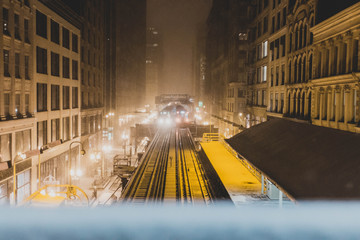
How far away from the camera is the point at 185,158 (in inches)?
1657

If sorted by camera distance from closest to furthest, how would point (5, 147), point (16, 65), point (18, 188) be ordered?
point (5, 147), point (18, 188), point (16, 65)

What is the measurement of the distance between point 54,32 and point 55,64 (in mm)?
3503

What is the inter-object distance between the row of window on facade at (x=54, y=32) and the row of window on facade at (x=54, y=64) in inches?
61.6

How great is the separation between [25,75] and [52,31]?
8653 mm

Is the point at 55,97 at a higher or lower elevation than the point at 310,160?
higher

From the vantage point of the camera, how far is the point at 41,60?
109 feet

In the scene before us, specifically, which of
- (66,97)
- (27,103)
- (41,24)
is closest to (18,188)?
(27,103)

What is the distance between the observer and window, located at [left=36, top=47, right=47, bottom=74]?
106 feet

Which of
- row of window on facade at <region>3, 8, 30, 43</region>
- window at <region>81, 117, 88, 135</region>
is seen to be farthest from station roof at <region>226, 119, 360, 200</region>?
→ window at <region>81, 117, 88, 135</region>

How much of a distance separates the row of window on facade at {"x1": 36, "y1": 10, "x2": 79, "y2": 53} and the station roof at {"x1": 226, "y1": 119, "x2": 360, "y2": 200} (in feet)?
74.1

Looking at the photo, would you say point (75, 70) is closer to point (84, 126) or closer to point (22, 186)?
point (84, 126)

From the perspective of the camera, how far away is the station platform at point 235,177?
2172 cm

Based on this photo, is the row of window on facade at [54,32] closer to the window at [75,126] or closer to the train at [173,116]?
the window at [75,126]

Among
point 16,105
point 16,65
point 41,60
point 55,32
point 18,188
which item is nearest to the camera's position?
point 18,188
